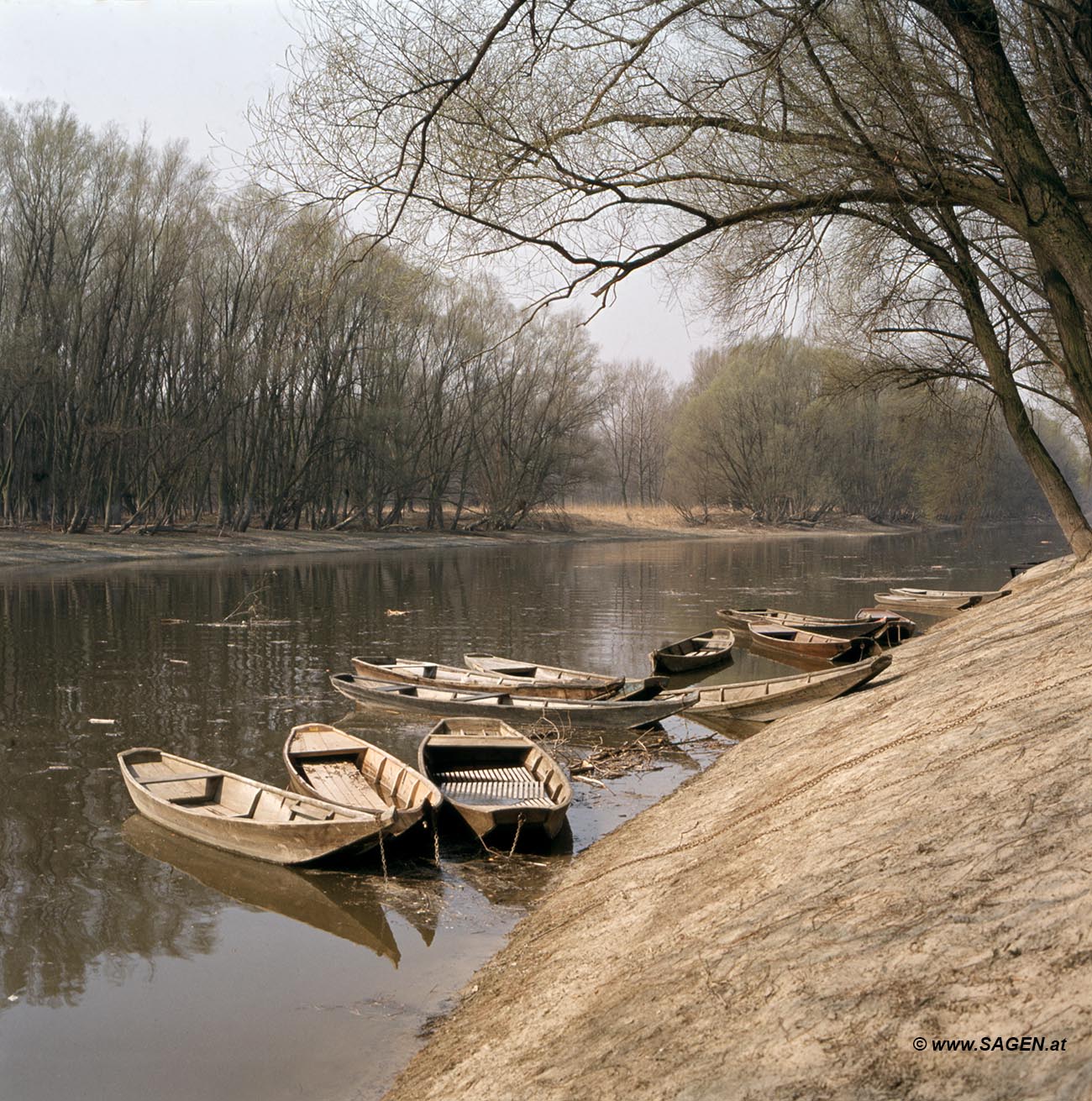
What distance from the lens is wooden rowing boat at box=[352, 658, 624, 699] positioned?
15180 millimetres

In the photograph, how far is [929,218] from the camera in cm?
1697

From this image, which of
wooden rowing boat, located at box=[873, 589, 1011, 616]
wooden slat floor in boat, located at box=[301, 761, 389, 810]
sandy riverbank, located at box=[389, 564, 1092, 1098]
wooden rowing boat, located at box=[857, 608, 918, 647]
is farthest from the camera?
wooden rowing boat, located at box=[873, 589, 1011, 616]

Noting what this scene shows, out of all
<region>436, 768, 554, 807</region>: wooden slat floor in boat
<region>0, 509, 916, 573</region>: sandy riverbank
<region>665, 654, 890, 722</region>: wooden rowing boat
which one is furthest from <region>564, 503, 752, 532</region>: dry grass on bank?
<region>436, 768, 554, 807</region>: wooden slat floor in boat

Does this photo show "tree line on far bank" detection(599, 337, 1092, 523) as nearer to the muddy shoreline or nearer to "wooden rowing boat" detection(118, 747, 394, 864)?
the muddy shoreline

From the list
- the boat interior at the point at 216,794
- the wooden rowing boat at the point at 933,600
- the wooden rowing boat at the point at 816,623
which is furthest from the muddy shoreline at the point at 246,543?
the boat interior at the point at 216,794

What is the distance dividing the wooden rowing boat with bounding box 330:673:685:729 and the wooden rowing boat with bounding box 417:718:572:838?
6.99 feet

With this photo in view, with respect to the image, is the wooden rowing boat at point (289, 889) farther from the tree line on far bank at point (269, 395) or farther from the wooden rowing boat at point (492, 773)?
the tree line on far bank at point (269, 395)

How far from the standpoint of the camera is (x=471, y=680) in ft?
53.6

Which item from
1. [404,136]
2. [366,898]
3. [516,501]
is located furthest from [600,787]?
→ [516,501]

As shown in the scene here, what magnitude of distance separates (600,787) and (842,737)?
2950 mm

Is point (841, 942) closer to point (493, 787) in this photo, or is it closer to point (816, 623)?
point (493, 787)

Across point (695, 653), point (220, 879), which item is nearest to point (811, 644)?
point (695, 653)

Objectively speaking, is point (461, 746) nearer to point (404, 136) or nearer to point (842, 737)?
point (842, 737)

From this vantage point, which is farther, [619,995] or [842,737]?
[842,737]
